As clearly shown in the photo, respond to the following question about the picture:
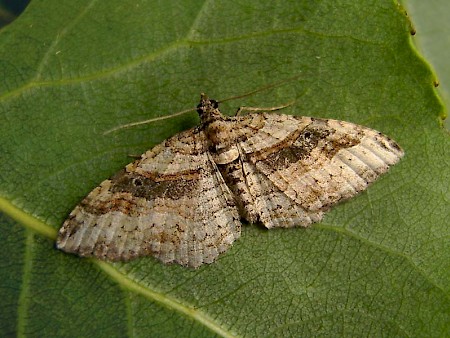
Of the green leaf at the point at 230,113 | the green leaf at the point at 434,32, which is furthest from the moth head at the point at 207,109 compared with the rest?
the green leaf at the point at 434,32

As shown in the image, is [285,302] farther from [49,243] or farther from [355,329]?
[49,243]

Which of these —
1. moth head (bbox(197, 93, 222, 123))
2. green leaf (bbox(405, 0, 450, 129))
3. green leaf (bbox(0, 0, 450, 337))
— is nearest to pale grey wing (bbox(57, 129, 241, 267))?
green leaf (bbox(0, 0, 450, 337))

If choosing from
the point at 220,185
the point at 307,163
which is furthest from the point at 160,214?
the point at 307,163

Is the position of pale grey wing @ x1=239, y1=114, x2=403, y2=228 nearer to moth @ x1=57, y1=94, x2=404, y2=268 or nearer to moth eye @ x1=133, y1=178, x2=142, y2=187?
moth @ x1=57, y1=94, x2=404, y2=268

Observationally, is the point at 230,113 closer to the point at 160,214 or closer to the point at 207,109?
the point at 207,109

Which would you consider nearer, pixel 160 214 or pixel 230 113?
pixel 160 214

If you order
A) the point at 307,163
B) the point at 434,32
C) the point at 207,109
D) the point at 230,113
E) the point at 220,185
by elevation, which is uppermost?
the point at 434,32

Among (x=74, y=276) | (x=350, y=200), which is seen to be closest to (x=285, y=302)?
(x=350, y=200)
